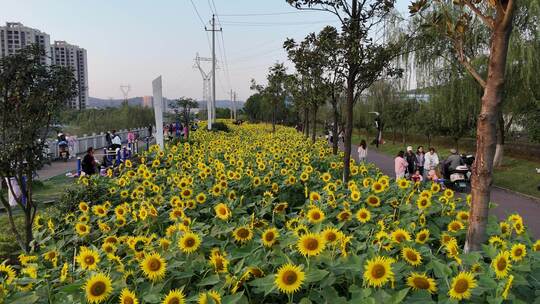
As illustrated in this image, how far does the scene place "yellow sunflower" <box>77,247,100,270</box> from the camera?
2.28m

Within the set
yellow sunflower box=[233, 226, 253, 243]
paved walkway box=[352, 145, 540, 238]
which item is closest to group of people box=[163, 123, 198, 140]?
paved walkway box=[352, 145, 540, 238]

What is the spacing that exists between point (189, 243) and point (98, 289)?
581mm

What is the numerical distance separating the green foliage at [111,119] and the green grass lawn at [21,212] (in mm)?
32926

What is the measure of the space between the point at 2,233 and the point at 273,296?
6.94 metres

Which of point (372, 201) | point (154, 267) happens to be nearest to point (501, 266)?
point (154, 267)

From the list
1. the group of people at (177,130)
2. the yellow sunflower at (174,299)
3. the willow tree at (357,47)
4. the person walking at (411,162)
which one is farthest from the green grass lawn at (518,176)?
the group of people at (177,130)

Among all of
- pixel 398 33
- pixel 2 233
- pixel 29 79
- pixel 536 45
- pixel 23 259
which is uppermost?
pixel 398 33

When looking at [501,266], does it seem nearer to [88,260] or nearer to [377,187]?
[88,260]

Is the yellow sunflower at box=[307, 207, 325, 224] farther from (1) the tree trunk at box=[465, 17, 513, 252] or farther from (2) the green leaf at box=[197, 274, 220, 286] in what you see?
(1) the tree trunk at box=[465, 17, 513, 252]

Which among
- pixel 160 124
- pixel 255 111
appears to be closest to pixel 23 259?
pixel 160 124

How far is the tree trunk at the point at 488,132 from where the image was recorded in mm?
2795

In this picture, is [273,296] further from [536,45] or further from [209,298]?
[536,45]

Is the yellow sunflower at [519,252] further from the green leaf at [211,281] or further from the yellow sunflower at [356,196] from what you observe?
the yellow sunflower at [356,196]

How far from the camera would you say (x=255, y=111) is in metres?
63.9
